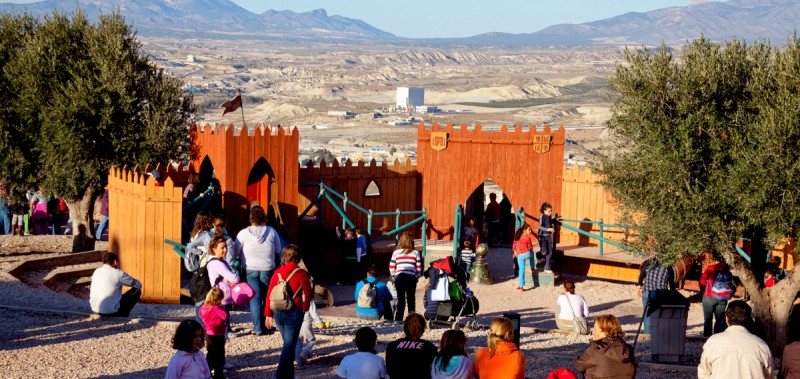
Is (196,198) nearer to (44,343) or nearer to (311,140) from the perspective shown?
(44,343)

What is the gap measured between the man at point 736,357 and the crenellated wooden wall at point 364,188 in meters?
13.6

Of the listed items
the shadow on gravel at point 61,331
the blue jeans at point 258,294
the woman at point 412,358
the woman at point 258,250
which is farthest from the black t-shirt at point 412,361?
the shadow on gravel at point 61,331

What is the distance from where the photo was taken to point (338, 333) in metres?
13.6

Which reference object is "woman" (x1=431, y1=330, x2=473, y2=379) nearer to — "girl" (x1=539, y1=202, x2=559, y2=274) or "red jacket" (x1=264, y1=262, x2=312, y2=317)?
"red jacket" (x1=264, y1=262, x2=312, y2=317)

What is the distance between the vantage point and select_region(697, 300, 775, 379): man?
8.55m

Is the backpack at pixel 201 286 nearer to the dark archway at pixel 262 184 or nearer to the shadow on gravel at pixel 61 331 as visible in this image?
the shadow on gravel at pixel 61 331

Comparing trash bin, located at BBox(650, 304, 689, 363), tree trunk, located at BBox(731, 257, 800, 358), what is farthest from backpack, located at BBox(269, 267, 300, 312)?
tree trunk, located at BBox(731, 257, 800, 358)

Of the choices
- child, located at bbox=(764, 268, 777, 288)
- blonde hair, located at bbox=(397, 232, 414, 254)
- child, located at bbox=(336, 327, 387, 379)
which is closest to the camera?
child, located at bbox=(336, 327, 387, 379)

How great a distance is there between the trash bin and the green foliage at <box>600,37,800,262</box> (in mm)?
1306

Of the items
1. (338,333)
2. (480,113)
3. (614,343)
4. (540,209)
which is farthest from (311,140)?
(614,343)

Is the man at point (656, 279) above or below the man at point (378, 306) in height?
above

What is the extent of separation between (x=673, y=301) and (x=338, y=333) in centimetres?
424

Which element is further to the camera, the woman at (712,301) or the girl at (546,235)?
the girl at (546,235)

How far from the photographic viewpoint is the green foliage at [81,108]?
784 inches
